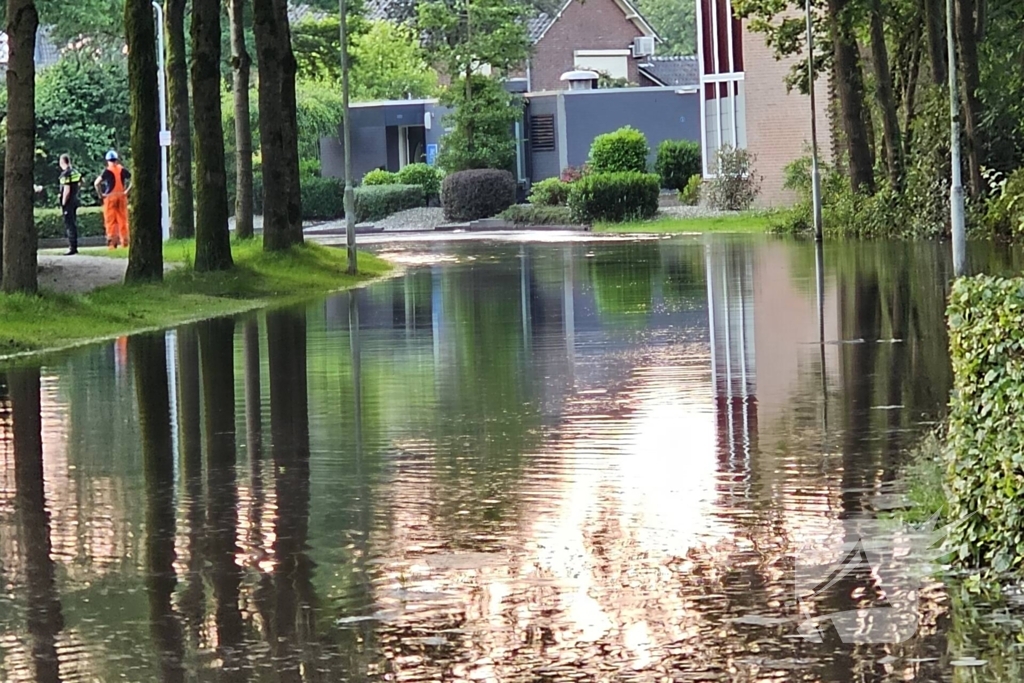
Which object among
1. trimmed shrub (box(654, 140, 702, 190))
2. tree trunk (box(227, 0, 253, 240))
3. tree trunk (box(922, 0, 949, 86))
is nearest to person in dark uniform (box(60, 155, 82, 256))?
tree trunk (box(227, 0, 253, 240))

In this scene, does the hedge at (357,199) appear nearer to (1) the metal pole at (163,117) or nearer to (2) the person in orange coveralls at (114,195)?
(1) the metal pole at (163,117)

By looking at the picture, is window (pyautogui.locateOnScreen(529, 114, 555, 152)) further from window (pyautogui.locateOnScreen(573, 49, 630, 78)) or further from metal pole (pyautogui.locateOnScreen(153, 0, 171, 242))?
metal pole (pyautogui.locateOnScreen(153, 0, 171, 242))

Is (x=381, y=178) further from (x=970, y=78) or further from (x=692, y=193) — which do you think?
(x=970, y=78)

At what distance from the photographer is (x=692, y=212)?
203 feet

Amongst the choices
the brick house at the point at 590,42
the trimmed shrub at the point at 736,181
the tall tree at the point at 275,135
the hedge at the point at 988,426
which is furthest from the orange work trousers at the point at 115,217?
the brick house at the point at 590,42

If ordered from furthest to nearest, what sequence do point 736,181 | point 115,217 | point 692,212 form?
point 692,212
point 736,181
point 115,217

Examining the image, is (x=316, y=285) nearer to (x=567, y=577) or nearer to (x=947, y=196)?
(x=947, y=196)

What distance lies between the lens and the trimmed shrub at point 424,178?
75.6m

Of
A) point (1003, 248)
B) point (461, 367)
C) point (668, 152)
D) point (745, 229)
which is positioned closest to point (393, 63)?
point (668, 152)

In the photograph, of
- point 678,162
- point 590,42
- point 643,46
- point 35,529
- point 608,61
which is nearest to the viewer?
point 35,529

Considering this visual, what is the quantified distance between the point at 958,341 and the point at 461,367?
1004cm

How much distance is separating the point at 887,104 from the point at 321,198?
32923mm

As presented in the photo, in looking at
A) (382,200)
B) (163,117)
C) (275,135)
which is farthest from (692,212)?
(275,135)

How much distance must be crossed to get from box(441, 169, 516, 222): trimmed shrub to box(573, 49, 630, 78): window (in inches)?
1292
